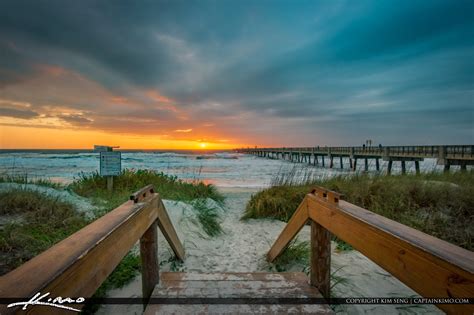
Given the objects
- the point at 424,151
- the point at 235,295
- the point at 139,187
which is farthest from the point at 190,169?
the point at 235,295

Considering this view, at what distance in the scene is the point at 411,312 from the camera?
2.53 m

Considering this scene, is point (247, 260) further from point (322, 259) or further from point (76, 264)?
point (76, 264)

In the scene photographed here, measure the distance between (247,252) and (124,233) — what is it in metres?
3.11

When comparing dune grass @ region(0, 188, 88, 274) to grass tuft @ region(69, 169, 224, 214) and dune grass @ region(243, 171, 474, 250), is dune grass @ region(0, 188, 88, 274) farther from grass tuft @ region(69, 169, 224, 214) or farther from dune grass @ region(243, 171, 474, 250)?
dune grass @ region(243, 171, 474, 250)

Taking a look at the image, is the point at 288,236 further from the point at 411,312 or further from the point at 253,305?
the point at 411,312

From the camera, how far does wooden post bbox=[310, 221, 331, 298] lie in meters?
2.39

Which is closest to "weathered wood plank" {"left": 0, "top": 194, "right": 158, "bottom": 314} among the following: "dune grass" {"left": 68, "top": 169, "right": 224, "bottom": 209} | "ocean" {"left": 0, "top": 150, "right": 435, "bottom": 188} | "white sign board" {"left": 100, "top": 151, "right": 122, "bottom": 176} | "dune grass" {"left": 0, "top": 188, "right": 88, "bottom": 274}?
"dune grass" {"left": 0, "top": 188, "right": 88, "bottom": 274}

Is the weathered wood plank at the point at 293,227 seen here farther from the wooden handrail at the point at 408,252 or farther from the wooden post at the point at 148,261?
the wooden post at the point at 148,261

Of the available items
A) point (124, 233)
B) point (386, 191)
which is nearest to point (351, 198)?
Answer: point (386, 191)

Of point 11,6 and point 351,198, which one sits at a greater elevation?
point 11,6

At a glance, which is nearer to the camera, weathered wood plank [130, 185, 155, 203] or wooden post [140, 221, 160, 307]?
weathered wood plank [130, 185, 155, 203]

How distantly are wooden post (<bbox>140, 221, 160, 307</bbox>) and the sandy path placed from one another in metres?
0.32

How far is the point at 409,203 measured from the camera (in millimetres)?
5539

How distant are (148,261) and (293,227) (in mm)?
1734
